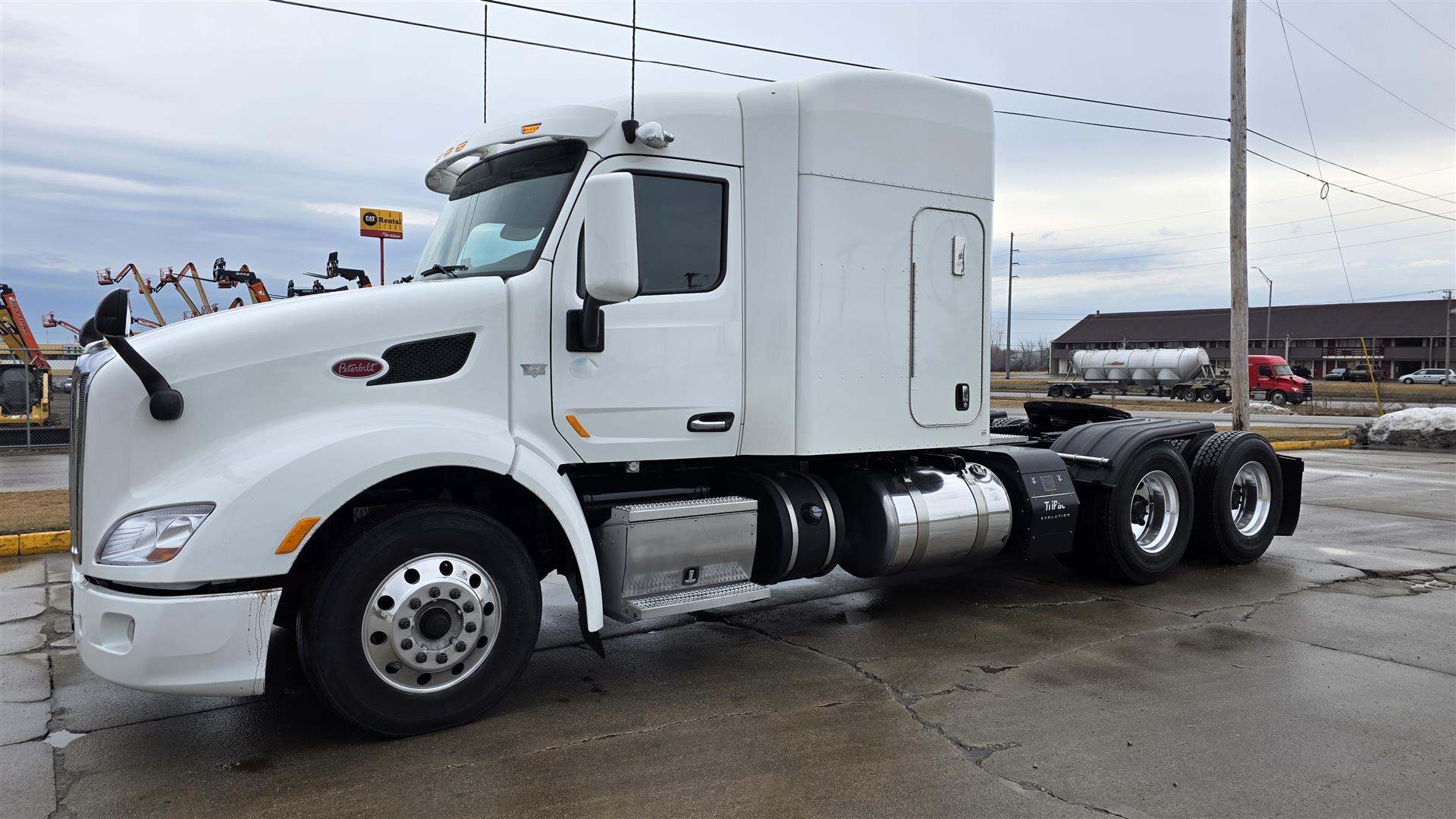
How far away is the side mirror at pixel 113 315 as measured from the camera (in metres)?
3.74

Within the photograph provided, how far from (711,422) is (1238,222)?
53.7ft

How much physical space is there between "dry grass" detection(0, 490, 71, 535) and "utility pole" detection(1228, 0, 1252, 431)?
1739cm

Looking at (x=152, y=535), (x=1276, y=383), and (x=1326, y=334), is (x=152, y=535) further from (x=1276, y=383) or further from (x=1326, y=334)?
(x=1326, y=334)

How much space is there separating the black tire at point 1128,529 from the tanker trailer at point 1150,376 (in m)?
43.2

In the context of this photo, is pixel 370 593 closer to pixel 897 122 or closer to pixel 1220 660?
pixel 897 122

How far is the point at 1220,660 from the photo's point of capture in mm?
5500

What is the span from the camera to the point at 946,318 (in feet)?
20.4

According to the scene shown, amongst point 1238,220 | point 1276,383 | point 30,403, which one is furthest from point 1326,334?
point 30,403

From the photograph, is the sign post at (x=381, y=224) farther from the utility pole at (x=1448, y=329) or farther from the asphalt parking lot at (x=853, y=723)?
the utility pole at (x=1448, y=329)

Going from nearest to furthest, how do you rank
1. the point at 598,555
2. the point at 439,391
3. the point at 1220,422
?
1. the point at 439,391
2. the point at 598,555
3. the point at 1220,422

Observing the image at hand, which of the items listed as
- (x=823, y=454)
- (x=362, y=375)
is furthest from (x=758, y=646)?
(x=362, y=375)

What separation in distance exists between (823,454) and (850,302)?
0.90 m

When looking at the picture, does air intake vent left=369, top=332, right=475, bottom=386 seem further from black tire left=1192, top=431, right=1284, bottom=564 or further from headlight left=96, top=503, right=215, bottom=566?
black tire left=1192, top=431, right=1284, bottom=564

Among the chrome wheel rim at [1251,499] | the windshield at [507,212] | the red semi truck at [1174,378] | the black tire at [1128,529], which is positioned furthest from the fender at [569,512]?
the red semi truck at [1174,378]
